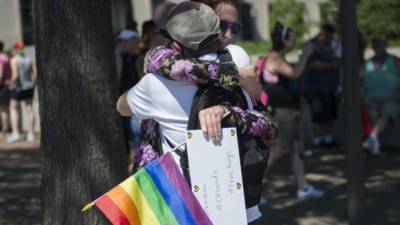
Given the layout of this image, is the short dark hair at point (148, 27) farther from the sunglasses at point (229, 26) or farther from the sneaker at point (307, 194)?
the sunglasses at point (229, 26)

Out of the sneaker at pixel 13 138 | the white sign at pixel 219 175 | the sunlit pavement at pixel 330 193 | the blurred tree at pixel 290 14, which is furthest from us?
the blurred tree at pixel 290 14

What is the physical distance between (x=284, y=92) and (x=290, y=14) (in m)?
24.4

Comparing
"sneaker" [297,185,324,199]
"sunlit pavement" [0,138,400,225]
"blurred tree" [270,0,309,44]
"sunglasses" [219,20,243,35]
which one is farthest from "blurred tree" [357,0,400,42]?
"sunglasses" [219,20,243,35]

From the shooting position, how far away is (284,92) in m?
8.05

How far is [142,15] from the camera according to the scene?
31.0 meters

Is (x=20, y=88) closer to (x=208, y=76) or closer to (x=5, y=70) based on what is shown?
(x=5, y=70)

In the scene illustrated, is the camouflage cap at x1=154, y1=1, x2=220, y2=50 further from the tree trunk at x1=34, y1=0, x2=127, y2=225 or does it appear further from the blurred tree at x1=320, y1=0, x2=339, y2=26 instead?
the blurred tree at x1=320, y1=0, x2=339, y2=26

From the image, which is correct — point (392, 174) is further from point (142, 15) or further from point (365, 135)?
point (142, 15)

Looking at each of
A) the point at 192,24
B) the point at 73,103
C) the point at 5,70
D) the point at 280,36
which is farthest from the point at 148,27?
the point at 5,70

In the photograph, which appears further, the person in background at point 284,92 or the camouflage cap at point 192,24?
the person in background at point 284,92

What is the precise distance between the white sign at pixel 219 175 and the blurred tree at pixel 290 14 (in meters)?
27.3

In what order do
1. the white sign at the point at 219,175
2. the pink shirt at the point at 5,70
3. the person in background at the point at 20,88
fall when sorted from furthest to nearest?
the pink shirt at the point at 5,70 < the person in background at the point at 20,88 < the white sign at the point at 219,175

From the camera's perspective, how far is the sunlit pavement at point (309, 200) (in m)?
7.38

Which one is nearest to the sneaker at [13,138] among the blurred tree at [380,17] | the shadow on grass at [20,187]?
the shadow on grass at [20,187]
